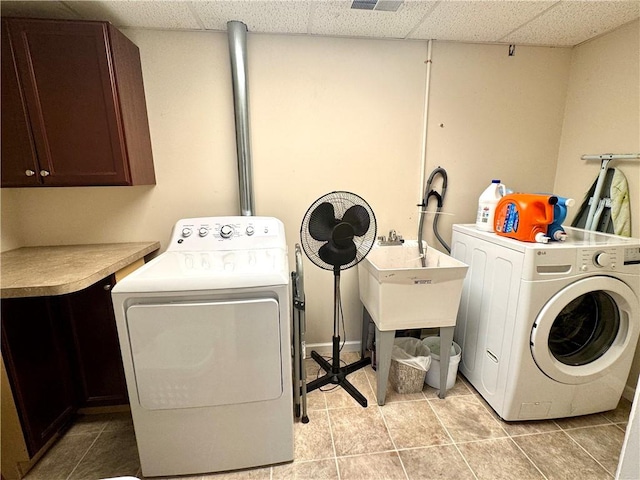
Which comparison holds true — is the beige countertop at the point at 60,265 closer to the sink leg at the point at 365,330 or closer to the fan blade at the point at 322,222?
the fan blade at the point at 322,222

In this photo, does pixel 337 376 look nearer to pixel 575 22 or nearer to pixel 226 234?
pixel 226 234

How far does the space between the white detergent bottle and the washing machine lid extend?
1272 millimetres

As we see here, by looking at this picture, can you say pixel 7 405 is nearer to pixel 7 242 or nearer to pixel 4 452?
pixel 4 452

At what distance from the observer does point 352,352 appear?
233 cm

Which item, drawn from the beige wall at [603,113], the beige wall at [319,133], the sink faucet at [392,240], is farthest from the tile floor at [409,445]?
the sink faucet at [392,240]

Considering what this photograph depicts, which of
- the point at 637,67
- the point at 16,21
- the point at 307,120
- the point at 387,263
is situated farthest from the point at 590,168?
the point at 16,21

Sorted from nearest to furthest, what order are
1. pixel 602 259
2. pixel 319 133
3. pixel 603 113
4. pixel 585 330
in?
pixel 602 259 < pixel 585 330 < pixel 603 113 < pixel 319 133

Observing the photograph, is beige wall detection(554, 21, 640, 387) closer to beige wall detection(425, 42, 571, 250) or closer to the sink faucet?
beige wall detection(425, 42, 571, 250)

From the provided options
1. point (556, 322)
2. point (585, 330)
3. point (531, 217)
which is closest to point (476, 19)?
point (531, 217)

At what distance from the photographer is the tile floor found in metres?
1.37

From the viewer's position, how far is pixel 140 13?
62.9 inches

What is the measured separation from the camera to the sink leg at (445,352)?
68.4 inches

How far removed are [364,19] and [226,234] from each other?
4.77 ft

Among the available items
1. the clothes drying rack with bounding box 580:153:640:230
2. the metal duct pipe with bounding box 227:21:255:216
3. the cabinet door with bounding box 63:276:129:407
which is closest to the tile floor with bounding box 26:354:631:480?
the cabinet door with bounding box 63:276:129:407
